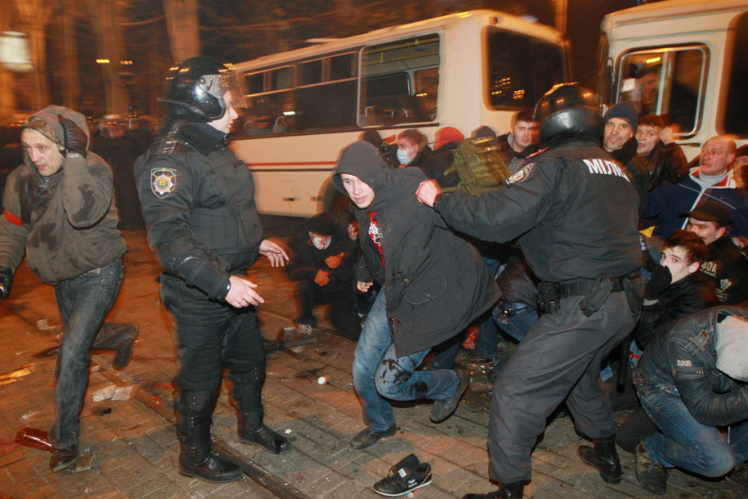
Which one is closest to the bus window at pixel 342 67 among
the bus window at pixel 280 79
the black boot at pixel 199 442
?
the bus window at pixel 280 79

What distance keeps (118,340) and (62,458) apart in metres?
1.21

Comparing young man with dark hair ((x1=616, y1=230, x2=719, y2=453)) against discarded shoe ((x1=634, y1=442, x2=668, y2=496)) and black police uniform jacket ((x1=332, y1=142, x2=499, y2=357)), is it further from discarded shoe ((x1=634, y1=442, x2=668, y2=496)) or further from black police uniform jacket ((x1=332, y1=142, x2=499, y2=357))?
black police uniform jacket ((x1=332, y1=142, x2=499, y2=357))

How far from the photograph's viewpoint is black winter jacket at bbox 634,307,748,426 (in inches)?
101

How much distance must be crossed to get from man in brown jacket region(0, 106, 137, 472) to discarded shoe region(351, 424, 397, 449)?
1.70m

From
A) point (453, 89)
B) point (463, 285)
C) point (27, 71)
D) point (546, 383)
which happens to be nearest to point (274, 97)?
point (453, 89)

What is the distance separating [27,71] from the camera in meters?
13.5

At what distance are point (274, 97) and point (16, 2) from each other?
9.03 metres

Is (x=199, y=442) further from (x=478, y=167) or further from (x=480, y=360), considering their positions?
(x=480, y=360)

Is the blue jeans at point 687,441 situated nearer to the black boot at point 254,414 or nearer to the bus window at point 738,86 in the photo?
the black boot at point 254,414

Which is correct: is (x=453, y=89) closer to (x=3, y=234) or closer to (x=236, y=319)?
(x=236, y=319)

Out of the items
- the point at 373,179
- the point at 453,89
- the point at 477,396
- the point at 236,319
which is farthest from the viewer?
the point at 453,89

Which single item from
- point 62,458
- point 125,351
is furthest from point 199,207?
point 125,351

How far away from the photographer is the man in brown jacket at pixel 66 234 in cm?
294

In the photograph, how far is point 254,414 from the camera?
3227 millimetres
